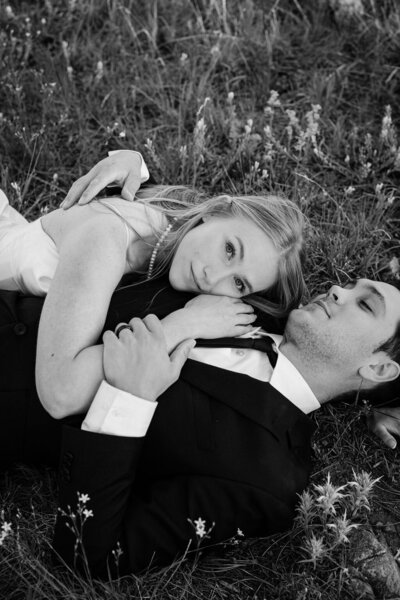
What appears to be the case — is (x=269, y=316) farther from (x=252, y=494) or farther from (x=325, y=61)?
(x=325, y=61)

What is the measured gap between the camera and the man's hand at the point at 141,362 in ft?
11.0

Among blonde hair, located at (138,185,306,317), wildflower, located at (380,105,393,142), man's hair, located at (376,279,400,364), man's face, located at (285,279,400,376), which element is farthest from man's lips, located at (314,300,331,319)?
wildflower, located at (380,105,393,142)

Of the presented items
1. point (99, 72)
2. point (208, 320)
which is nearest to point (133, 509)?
point (208, 320)

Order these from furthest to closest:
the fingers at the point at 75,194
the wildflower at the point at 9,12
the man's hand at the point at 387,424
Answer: the wildflower at the point at 9,12 < the man's hand at the point at 387,424 < the fingers at the point at 75,194

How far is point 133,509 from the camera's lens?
3.43 metres

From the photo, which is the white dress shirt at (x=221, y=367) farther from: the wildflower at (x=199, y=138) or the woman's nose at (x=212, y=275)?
the wildflower at (x=199, y=138)

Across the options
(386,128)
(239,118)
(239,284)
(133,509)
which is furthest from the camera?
(239,118)

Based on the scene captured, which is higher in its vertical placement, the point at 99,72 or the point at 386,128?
the point at 99,72

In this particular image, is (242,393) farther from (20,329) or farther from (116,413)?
(20,329)

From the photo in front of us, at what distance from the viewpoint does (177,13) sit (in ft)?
21.3

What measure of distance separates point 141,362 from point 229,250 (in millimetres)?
845

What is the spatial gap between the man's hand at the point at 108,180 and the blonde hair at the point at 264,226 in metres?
0.12

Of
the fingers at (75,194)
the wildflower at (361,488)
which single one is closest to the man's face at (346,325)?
the wildflower at (361,488)

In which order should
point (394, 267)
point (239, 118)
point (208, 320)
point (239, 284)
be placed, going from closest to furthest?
point (208, 320) → point (239, 284) → point (394, 267) → point (239, 118)
